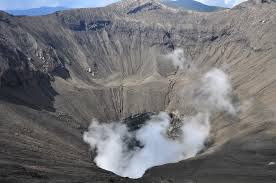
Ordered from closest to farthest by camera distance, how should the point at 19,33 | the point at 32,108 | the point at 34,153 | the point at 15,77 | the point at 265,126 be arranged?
the point at 34,153, the point at 265,126, the point at 32,108, the point at 15,77, the point at 19,33

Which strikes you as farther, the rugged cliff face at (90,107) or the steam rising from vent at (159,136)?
the steam rising from vent at (159,136)

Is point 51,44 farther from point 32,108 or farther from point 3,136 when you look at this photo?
point 3,136

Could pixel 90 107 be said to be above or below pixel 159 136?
above

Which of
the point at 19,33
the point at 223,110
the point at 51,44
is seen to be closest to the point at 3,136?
the point at 223,110

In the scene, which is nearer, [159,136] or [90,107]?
[159,136]

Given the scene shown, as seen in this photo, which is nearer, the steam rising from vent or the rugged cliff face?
the rugged cliff face

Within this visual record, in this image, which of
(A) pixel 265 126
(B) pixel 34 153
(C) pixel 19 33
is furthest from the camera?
(C) pixel 19 33

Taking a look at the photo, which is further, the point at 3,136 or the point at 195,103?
the point at 195,103

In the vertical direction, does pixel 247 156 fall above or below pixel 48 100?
below
